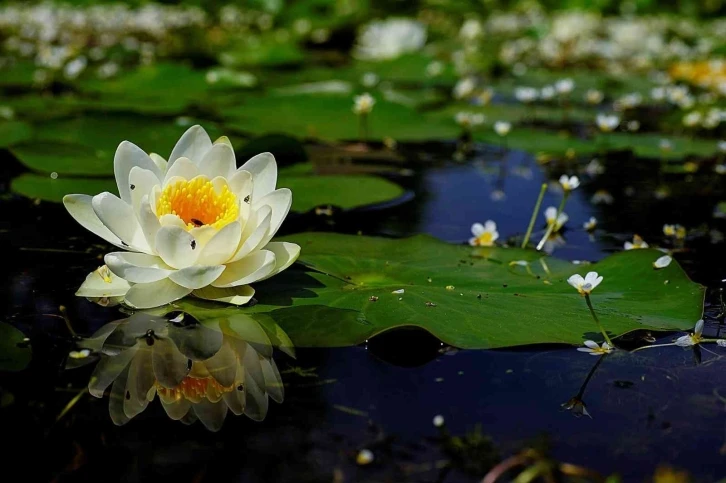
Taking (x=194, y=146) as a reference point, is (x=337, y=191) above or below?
below

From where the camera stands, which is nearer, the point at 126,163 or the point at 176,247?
the point at 176,247

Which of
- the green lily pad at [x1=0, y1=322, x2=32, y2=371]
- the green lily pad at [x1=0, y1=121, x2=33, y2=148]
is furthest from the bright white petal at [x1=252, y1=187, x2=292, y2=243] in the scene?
the green lily pad at [x1=0, y1=121, x2=33, y2=148]

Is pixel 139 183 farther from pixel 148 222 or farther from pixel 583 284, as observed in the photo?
pixel 583 284

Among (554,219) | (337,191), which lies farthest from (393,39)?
(554,219)

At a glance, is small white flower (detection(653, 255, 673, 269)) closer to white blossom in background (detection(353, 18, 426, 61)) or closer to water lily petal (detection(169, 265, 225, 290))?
water lily petal (detection(169, 265, 225, 290))

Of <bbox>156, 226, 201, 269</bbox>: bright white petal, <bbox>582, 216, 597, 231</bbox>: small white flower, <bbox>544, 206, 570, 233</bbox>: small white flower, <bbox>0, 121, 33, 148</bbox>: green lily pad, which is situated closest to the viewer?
<bbox>156, 226, 201, 269</bbox>: bright white petal

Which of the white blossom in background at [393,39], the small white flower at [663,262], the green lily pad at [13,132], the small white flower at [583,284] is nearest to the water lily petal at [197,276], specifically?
the small white flower at [583,284]
